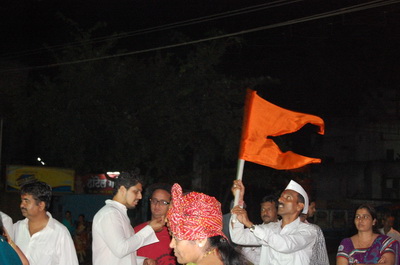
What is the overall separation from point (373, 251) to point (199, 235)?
3.96 metres

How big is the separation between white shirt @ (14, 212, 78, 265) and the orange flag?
1822 mm

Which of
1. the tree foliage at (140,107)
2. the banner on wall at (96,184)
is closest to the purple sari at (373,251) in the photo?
the tree foliage at (140,107)

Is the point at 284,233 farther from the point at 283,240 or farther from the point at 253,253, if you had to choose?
the point at 253,253

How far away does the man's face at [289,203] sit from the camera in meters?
5.69

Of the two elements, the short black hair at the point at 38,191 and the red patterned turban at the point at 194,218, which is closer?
the red patterned turban at the point at 194,218

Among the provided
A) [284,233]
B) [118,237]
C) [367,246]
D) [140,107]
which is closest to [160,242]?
[118,237]

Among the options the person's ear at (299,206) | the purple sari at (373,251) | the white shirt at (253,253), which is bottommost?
the white shirt at (253,253)

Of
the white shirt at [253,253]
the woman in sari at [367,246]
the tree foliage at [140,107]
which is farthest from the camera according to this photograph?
the tree foliage at [140,107]

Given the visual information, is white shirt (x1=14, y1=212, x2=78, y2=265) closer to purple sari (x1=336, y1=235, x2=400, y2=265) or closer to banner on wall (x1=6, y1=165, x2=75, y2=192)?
purple sari (x1=336, y1=235, x2=400, y2=265)

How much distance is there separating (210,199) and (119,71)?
1686 centimetres

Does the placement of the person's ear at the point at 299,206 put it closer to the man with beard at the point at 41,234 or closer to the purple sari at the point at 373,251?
the purple sari at the point at 373,251

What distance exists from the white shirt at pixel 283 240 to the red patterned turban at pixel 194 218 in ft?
6.81

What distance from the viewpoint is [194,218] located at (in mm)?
3006

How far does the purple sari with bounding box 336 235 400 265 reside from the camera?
20.7ft
